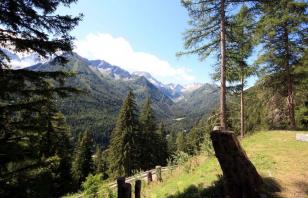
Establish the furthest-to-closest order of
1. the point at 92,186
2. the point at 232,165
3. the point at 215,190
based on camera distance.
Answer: the point at 92,186
the point at 215,190
the point at 232,165

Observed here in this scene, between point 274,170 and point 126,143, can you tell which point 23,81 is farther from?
point 126,143

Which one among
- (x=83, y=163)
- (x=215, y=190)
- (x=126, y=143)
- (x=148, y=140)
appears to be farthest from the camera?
(x=83, y=163)

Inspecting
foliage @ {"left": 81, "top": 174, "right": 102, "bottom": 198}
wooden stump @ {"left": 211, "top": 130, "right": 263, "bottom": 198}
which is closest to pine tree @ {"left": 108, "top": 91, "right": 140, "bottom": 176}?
foliage @ {"left": 81, "top": 174, "right": 102, "bottom": 198}

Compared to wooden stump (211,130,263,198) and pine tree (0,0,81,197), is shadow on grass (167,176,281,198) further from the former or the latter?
pine tree (0,0,81,197)

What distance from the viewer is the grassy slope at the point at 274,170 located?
9.31 meters

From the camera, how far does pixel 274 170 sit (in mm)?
10695

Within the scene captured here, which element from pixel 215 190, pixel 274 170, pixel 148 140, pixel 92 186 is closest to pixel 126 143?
pixel 148 140

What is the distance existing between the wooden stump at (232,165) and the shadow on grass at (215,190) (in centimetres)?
44

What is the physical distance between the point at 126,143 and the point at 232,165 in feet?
105

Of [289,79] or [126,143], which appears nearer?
[289,79]

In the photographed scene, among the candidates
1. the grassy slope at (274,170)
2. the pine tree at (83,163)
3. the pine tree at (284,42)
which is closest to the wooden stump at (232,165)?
the grassy slope at (274,170)

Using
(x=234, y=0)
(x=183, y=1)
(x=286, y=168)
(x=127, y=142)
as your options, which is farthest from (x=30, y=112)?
(x=127, y=142)

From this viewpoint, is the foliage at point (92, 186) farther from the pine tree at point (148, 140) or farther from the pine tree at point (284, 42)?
the pine tree at point (148, 140)

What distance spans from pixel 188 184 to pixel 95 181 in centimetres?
387
